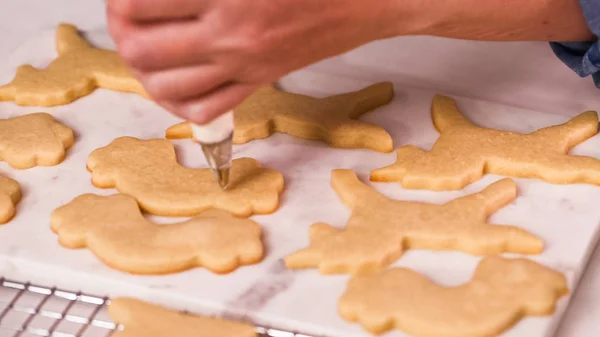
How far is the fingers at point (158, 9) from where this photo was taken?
807 millimetres

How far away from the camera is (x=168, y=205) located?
99 cm

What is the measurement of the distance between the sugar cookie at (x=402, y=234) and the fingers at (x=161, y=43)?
244 millimetres

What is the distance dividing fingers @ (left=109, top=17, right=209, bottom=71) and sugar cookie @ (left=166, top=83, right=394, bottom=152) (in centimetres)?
27

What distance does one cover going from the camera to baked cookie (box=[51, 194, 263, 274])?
0.91m

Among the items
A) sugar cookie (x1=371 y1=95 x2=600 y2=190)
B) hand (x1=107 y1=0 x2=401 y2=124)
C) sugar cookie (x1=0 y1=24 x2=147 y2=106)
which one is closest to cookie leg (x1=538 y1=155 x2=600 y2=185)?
sugar cookie (x1=371 y1=95 x2=600 y2=190)

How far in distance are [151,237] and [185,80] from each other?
0.19 metres

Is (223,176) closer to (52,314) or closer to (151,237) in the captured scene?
(151,237)

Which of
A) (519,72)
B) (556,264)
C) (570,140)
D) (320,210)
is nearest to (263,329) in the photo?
(320,210)

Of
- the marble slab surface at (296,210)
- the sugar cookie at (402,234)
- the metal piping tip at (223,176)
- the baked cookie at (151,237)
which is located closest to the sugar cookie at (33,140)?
the marble slab surface at (296,210)

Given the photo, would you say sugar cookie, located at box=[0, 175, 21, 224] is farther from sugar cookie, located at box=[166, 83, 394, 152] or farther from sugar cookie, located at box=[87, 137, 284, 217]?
sugar cookie, located at box=[166, 83, 394, 152]

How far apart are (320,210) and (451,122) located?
241mm

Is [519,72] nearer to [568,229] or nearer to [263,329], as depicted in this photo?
[568,229]

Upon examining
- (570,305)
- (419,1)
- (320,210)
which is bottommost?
(570,305)

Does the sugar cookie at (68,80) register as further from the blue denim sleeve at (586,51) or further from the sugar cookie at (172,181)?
the blue denim sleeve at (586,51)
